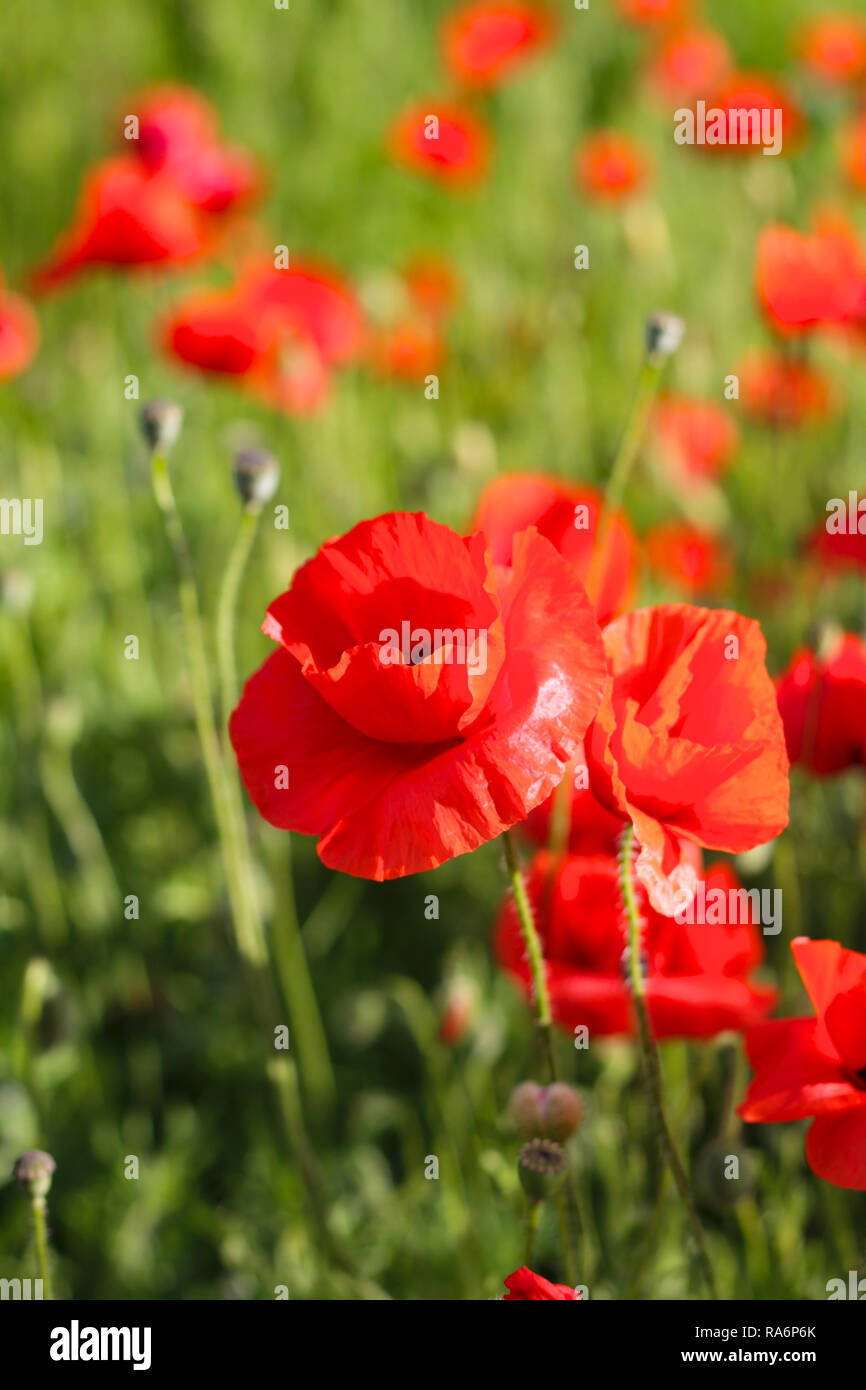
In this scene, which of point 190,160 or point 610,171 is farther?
point 610,171

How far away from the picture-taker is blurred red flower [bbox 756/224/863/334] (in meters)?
1.85

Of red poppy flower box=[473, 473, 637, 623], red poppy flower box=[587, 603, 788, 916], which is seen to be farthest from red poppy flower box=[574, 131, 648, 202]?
red poppy flower box=[587, 603, 788, 916]

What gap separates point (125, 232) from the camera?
189 cm

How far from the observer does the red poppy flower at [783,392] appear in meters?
2.26

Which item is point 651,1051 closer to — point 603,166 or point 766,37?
point 603,166

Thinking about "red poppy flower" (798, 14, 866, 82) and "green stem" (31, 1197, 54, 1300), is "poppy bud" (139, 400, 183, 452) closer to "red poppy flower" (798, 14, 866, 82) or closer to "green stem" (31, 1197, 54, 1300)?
"green stem" (31, 1197, 54, 1300)

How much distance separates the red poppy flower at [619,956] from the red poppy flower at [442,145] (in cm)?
182

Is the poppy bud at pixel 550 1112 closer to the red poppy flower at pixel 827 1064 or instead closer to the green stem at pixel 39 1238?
the red poppy flower at pixel 827 1064

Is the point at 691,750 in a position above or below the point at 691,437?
below

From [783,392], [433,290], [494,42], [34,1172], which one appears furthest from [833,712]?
[494,42]

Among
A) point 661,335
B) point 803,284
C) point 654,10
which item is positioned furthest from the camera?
point 654,10

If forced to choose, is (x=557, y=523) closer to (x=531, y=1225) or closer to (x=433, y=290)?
(x=531, y=1225)

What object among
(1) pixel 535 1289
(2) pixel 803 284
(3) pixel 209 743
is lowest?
Result: (1) pixel 535 1289

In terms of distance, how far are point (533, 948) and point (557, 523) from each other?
1.17 feet
